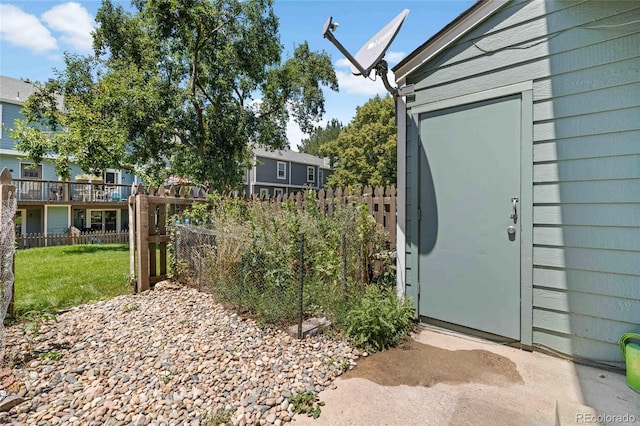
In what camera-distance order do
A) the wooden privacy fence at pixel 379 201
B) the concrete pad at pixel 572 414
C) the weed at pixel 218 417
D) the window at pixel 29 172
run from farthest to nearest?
the window at pixel 29 172 → the wooden privacy fence at pixel 379 201 → the weed at pixel 218 417 → the concrete pad at pixel 572 414

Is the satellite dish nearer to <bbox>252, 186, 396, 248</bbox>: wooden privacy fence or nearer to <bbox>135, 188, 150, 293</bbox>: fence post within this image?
<bbox>252, 186, 396, 248</bbox>: wooden privacy fence

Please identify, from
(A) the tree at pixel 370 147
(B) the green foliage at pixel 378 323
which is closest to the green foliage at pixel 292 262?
(B) the green foliage at pixel 378 323

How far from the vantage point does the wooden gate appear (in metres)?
4.23

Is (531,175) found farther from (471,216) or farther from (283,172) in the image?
(283,172)

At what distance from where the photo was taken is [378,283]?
3762mm

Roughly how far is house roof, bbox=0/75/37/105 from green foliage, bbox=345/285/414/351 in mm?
18166

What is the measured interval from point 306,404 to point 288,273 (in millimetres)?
1503

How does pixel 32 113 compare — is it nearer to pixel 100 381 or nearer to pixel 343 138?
pixel 100 381

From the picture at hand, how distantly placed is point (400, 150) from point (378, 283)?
159 cm

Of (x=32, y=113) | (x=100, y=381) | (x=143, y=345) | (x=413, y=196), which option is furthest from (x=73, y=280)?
(x=32, y=113)

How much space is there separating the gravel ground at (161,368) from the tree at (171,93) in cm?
678

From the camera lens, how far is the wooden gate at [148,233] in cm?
423

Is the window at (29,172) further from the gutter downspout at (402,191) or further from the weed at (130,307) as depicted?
the gutter downspout at (402,191)

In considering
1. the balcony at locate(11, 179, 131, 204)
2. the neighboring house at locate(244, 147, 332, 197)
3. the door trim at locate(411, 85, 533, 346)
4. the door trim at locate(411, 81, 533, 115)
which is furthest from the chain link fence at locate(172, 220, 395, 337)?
the neighboring house at locate(244, 147, 332, 197)
